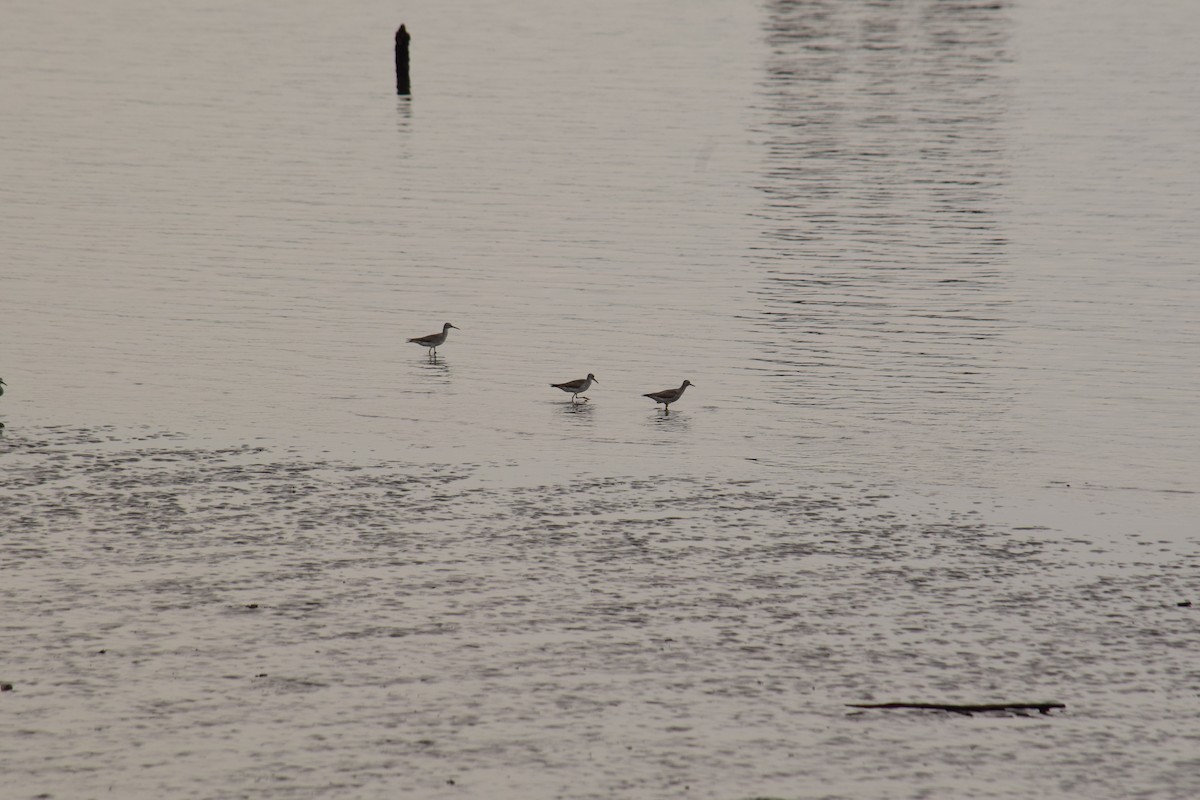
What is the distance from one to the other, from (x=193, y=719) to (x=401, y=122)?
52.3 m

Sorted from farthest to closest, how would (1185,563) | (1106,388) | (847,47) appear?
1. (847,47)
2. (1106,388)
3. (1185,563)

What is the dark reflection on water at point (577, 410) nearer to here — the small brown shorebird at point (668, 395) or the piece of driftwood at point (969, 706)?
the small brown shorebird at point (668, 395)

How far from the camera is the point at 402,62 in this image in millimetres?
69688

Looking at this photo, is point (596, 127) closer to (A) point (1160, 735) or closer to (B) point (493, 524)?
(B) point (493, 524)

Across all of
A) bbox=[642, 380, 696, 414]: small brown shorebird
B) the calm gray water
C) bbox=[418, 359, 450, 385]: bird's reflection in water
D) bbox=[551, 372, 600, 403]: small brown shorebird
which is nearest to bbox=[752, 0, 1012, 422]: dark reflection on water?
the calm gray water

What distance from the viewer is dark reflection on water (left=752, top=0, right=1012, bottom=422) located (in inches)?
1122

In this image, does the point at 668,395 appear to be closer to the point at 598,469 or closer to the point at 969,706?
the point at 598,469

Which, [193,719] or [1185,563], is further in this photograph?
[1185,563]

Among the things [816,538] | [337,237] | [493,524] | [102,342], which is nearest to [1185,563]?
[816,538]

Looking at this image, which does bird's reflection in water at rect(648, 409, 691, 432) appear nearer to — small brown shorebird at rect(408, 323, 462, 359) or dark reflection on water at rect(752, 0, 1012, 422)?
dark reflection on water at rect(752, 0, 1012, 422)

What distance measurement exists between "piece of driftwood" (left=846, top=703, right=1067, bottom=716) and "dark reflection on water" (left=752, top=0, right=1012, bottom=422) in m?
10.9

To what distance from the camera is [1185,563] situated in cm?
1842

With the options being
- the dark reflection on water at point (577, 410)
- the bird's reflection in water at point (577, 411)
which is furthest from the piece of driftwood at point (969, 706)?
the dark reflection on water at point (577, 410)

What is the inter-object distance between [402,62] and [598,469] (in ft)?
165
